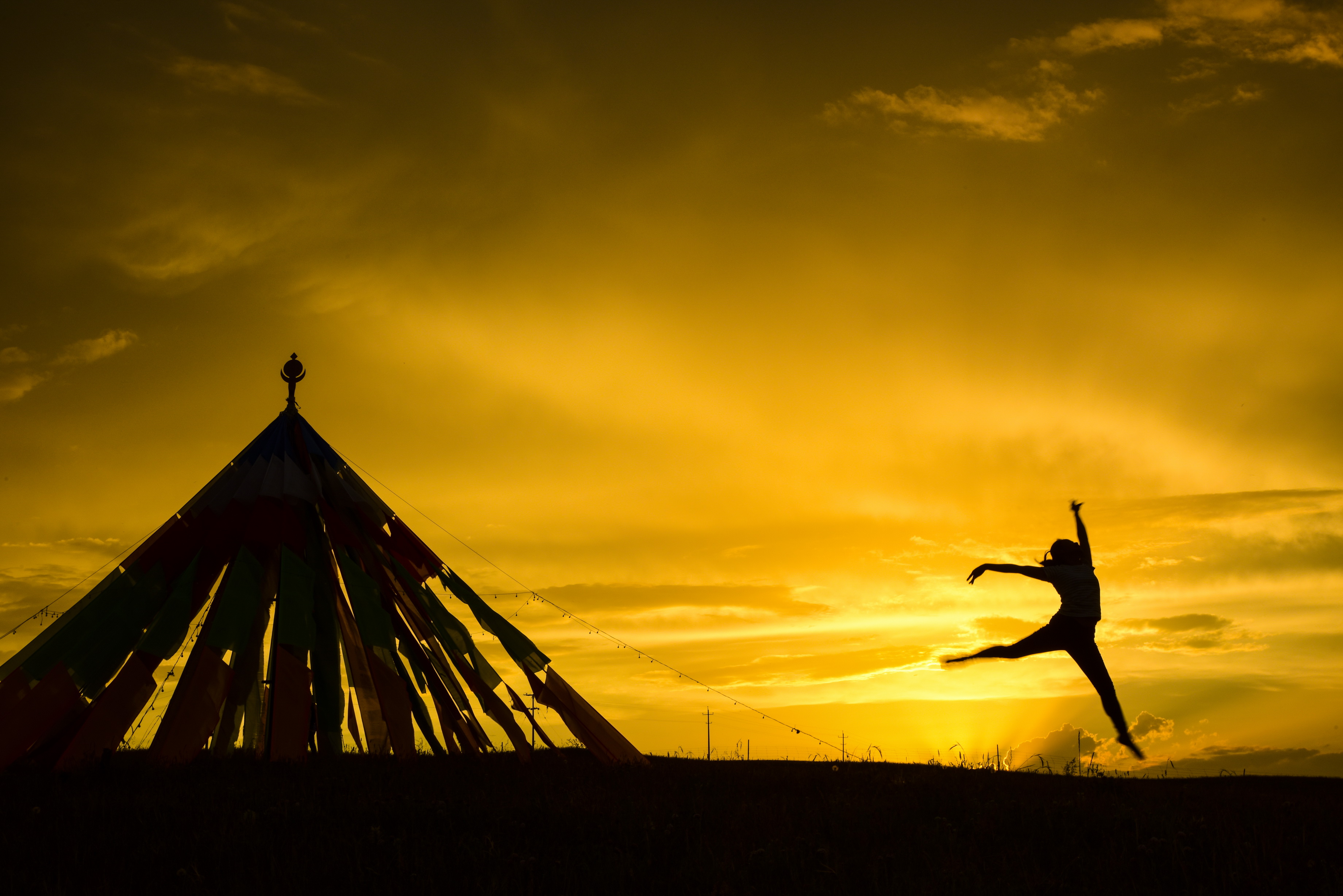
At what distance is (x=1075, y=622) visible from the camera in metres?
10.4

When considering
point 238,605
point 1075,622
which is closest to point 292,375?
point 238,605

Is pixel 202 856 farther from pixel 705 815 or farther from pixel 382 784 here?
pixel 705 815

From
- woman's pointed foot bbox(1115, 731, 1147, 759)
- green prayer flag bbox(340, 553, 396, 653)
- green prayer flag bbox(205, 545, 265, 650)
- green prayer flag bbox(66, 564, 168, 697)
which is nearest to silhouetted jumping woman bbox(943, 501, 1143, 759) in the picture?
woman's pointed foot bbox(1115, 731, 1147, 759)

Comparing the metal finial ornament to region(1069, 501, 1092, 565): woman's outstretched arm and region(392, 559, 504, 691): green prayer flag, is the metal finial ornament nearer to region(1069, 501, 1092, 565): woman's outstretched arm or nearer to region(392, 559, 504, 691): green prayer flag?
region(392, 559, 504, 691): green prayer flag

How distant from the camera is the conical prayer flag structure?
933cm

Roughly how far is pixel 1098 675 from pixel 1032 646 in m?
0.74

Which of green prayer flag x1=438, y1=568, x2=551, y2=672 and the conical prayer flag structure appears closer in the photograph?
the conical prayer flag structure

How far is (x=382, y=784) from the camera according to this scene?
8086 millimetres

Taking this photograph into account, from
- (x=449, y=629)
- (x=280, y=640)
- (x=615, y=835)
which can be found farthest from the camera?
(x=449, y=629)

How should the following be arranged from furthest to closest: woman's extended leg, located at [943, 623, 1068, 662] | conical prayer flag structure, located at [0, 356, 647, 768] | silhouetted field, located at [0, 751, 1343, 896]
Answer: woman's extended leg, located at [943, 623, 1068, 662] → conical prayer flag structure, located at [0, 356, 647, 768] → silhouetted field, located at [0, 751, 1343, 896]

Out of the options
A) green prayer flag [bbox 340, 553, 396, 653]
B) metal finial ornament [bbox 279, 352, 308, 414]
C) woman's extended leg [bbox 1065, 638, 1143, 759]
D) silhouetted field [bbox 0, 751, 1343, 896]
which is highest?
metal finial ornament [bbox 279, 352, 308, 414]

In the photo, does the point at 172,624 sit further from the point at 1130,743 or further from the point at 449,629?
the point at 1130,743

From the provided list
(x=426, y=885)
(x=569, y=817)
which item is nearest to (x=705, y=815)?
(x=569, y=817)

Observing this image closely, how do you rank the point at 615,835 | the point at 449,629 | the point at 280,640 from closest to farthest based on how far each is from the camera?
1. the point at 615,835
2. the point at 280,640
3. the point at 449,629
